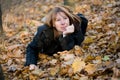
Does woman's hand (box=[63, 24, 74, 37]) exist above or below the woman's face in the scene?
below

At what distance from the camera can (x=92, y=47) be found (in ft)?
14.0

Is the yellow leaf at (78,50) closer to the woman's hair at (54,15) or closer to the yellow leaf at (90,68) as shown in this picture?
the woman's hair at (54,15)

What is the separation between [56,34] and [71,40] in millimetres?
234

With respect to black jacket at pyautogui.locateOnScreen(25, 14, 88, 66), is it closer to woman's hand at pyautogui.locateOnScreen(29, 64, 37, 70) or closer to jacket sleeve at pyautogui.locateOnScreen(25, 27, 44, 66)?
jacket sleeve at pyautogui.locateOnScreen(25, 27, 44, 66)

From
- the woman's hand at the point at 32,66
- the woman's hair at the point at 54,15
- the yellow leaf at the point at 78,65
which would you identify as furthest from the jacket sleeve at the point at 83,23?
the yellow leaf at the point at 78,65

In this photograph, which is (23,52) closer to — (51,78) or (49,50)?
(49,50)

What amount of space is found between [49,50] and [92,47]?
2.26 ft

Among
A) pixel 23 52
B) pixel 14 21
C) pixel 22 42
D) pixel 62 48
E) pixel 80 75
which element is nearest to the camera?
pixel 80 75

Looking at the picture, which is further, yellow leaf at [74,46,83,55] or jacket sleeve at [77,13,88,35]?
jacket sleeve at [77,13,88,35]

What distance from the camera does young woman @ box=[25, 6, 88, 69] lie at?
4297 mm

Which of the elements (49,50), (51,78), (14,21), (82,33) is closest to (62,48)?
(49,50)

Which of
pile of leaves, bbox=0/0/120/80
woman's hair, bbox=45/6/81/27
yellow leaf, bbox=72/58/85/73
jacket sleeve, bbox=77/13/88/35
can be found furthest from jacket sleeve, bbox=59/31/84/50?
yellow leaf, bbox=72/58/85/73

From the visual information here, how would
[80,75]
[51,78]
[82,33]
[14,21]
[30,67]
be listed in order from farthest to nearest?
[14,21]
[82,33]
[30,67]
[51,78]
[80,75]

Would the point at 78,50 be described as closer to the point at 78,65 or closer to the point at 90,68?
the point at 78,65
